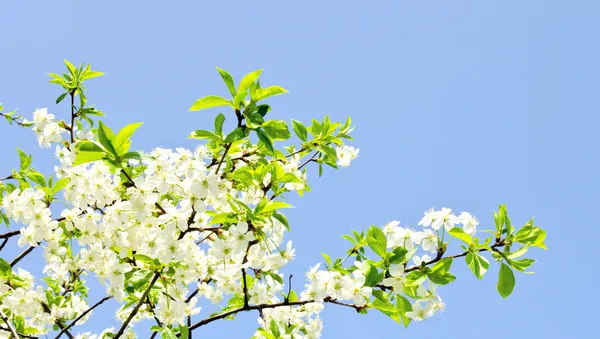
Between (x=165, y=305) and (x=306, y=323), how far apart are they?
1.50m

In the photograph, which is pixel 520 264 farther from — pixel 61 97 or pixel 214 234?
pixel 61 97

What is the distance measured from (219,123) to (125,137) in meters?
0.48

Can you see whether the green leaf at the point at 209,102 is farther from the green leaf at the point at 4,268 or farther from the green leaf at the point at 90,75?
the green leaf at the point at 90,75

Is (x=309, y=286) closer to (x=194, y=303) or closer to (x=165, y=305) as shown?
(x=165, y=305)

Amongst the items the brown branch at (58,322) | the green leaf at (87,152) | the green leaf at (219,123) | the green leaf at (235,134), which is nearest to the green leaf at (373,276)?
the green leaf at (235,134)

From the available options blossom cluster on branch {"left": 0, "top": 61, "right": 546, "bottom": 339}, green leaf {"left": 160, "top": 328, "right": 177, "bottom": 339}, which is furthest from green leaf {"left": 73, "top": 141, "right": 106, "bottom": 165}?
green leaf {"left": 160, "top": 328, "right": 177, "bottom": 339}

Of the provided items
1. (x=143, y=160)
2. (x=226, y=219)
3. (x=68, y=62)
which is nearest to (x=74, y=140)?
(x=68, y=62)

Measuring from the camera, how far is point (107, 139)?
2740mm

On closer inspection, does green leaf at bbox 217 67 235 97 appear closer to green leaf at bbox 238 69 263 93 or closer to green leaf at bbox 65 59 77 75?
green leaf at bbox 238 69 263 93

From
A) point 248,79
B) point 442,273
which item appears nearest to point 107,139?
point 248,79

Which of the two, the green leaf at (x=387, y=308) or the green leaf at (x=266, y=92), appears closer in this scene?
the green leaf at (x=266, y=92)

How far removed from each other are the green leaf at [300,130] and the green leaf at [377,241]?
123 cm

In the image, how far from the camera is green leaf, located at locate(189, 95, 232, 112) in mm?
2661

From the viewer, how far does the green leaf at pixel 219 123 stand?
2.88 metres
